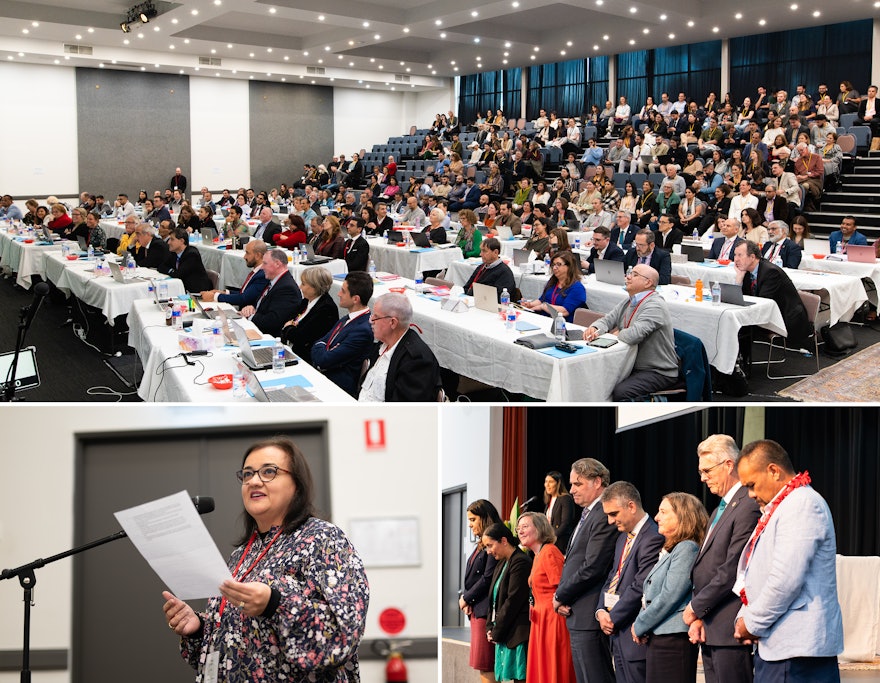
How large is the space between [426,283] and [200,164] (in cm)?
1967

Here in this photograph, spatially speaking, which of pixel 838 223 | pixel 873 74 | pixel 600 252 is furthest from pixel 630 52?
pixel 600 252

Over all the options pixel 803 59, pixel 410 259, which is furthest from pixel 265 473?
pixel 803 59

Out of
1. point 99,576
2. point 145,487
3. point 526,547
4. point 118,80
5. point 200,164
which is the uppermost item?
point 118,80

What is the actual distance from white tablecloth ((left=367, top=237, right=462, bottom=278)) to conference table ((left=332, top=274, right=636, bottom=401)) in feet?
11.4

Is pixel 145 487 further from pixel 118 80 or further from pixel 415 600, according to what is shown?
pixel 118 80

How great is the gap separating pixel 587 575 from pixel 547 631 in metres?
0.25

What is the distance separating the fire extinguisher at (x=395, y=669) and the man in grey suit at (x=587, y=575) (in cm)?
60

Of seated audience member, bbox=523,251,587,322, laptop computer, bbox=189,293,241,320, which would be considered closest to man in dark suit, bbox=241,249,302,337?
laptop computer, bbox=189,293,241,320

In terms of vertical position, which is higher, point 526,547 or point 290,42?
point 290,42

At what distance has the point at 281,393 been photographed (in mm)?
3855

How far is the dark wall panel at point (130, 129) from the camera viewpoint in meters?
22.4

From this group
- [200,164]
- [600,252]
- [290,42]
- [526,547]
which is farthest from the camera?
[200,164]

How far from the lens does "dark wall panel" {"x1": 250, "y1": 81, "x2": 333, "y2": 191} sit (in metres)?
25.8

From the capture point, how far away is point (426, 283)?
283 inches
